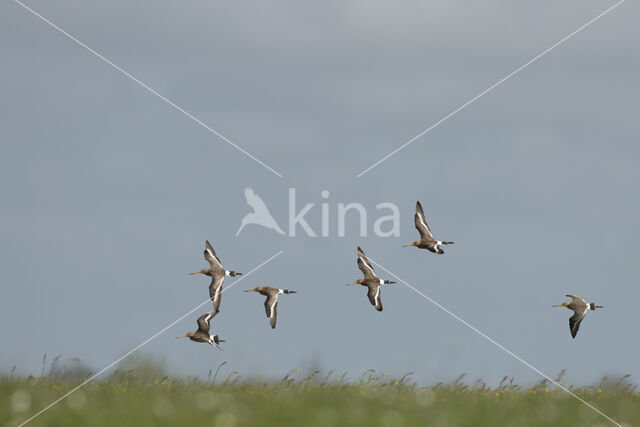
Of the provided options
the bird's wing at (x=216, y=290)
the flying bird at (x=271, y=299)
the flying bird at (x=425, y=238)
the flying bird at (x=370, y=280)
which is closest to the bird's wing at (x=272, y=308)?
the flying bird at (x=271, y=299)

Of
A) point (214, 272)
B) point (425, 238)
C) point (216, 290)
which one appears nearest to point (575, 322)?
point (425, 238)

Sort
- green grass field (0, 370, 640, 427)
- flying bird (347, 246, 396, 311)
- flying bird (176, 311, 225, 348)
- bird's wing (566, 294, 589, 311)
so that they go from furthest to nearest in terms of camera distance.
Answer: flying bird (347, 246, 396, 311) < bird's wing (566, 294, 589, 311) < flying bird (176, 311, 225, 348) < green grass field (0, 370, 640, 427)

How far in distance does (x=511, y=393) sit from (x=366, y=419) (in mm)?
4764

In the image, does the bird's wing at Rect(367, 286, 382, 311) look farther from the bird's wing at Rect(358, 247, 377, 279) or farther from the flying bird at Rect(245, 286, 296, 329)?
the flying bird at Rect(245, 286, 296, 329)

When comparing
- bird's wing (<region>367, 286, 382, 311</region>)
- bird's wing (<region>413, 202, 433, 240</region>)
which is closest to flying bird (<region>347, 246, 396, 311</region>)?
bird's wing (<region>367, 286, 382, 311</region>)

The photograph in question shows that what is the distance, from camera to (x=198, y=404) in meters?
14.1

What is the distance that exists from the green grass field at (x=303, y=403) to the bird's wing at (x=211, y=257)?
7.02 metres

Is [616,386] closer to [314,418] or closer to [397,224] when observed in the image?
[397,224]

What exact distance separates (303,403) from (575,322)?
361 inches

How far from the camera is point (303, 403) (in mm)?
14250

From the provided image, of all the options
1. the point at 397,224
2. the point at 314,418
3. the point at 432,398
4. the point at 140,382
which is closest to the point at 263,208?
the point at 397,224

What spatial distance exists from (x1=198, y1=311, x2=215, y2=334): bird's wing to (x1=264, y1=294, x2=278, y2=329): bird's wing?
198 cm

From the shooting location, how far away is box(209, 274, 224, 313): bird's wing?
2161 cm

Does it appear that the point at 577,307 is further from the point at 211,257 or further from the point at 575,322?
the point at 211,257
